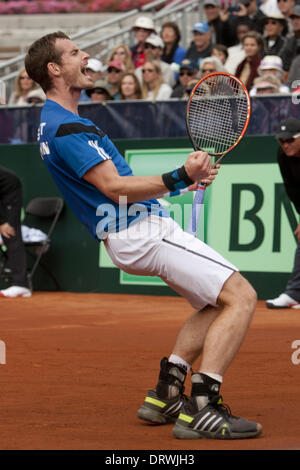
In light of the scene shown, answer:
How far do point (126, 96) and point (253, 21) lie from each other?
297 centimetres

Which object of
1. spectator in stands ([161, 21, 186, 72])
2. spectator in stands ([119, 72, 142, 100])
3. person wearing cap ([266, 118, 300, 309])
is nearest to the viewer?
person wearing cap ([266, 118, 300, 309])

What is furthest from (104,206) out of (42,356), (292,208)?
(292,208)

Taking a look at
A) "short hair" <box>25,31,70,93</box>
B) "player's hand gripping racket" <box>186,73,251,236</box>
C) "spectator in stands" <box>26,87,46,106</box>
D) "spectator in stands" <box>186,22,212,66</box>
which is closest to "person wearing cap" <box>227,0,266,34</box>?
"spectator in stands" <box>186,22,212,66</box>

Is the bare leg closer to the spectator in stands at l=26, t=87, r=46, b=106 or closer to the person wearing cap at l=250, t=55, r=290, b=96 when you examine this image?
the person wearing cap at l=250, t=55, r=290, b=96

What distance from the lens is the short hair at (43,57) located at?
4.46 meters

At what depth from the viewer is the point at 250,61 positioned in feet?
38.9

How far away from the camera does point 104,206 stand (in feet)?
14.1

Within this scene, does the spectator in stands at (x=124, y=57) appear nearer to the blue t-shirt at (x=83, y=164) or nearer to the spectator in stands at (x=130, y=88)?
the spectator in stands at (x=130, y=88)

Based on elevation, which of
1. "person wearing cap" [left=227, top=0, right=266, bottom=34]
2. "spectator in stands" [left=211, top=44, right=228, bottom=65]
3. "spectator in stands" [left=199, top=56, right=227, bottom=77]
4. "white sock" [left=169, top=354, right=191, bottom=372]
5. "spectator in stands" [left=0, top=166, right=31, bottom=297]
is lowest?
"spectator in stands" [left=0, top=166, right=31, bottom=297]

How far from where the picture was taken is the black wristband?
4.05m

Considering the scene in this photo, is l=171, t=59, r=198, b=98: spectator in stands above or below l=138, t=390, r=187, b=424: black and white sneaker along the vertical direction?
above

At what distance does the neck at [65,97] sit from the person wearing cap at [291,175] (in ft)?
14.6

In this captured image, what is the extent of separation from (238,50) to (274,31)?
0.60 metres
